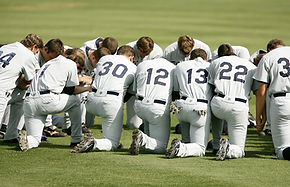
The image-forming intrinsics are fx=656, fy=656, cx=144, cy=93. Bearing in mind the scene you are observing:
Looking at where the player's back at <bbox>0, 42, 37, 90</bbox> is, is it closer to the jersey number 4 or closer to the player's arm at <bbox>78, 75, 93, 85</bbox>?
the jersey number 4

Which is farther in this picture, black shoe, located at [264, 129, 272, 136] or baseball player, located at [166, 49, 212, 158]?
black shoe, located at [264, 129, 272, 136]

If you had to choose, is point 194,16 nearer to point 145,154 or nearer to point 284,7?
point 284,7

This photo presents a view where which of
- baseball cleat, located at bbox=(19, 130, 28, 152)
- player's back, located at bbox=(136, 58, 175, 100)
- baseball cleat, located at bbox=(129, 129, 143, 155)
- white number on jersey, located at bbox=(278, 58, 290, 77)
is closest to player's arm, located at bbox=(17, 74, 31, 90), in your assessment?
baseball cleat, located at bbox=(19, 130, 28, 152)

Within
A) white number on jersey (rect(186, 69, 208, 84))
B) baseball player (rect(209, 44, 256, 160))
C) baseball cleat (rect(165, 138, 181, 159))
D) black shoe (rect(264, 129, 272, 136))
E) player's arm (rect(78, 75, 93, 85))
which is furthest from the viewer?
black shoe (rect(264, 129, 272, 136))

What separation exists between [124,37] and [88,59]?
17087mm

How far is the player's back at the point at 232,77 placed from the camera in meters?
9.24

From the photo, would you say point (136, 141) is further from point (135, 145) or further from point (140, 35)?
point (140, 35)

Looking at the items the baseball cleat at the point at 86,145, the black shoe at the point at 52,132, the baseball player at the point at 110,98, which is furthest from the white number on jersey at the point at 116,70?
the black shoe at the point at 52,132

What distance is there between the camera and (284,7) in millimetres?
43219

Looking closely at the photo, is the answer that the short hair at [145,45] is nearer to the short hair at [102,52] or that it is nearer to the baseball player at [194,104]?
the short hair at [102,52]

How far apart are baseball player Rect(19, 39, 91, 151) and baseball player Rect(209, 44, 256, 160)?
2.09 metres

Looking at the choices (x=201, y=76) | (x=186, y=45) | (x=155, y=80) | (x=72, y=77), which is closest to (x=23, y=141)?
(x=72, y=77)

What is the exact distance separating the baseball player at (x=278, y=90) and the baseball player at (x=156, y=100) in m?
1.32

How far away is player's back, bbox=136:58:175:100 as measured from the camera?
9.55m
